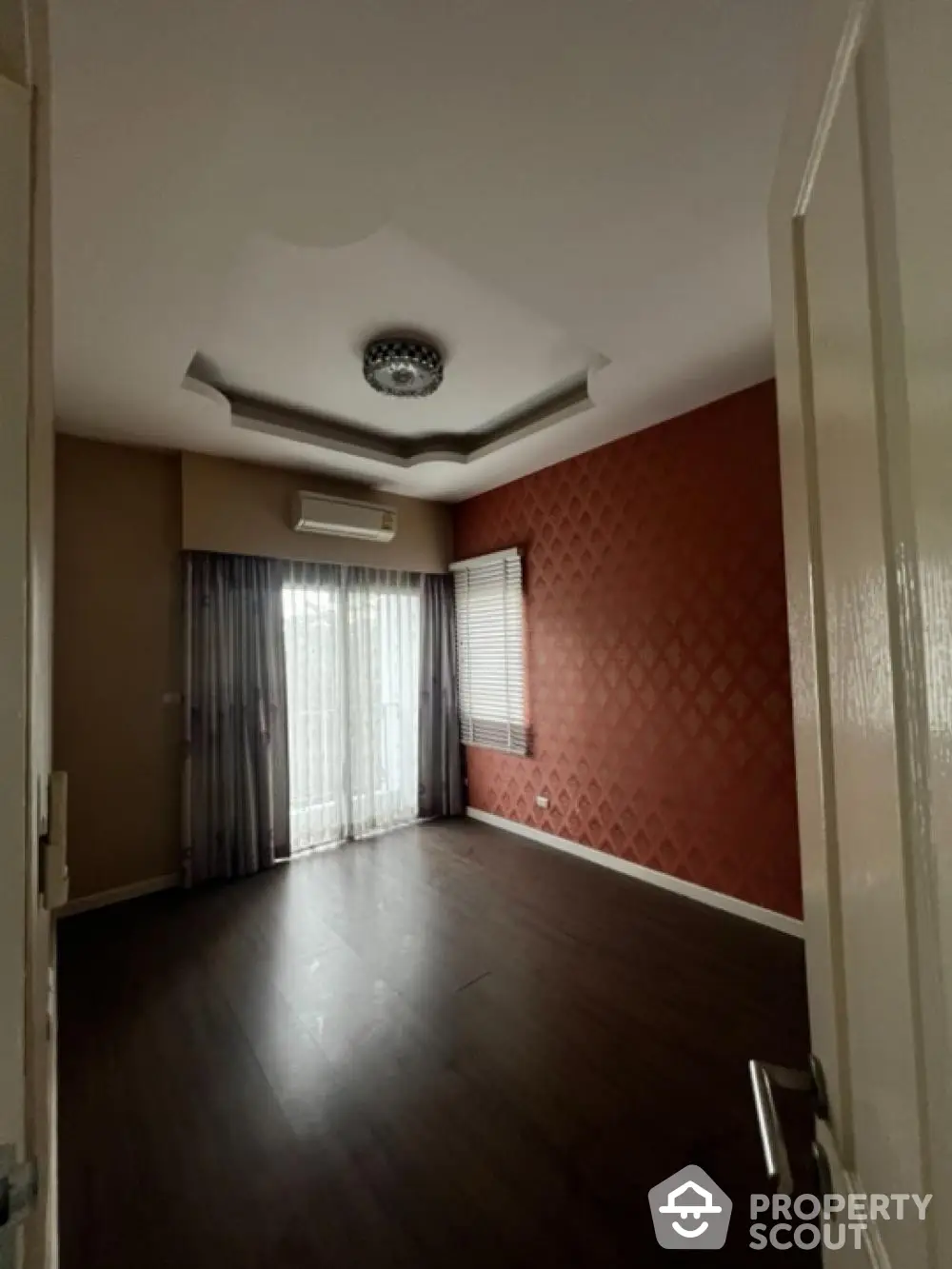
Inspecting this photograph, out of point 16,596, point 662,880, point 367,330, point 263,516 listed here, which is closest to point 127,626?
point 263,516

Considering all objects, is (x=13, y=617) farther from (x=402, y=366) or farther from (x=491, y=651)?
(x=491, y=651)

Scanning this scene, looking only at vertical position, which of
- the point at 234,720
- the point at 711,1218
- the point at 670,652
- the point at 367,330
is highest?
the point at 367,330

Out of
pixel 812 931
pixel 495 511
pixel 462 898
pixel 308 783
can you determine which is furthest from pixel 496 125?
pixel 308 783

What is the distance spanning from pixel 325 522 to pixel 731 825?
3.15 metres

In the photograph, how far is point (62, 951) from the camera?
2500 millimetres

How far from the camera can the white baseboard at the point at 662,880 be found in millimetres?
2553

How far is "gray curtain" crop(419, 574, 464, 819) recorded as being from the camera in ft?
14.4

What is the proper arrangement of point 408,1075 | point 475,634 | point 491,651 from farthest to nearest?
point 475,634
point 491,651
point 408,1075

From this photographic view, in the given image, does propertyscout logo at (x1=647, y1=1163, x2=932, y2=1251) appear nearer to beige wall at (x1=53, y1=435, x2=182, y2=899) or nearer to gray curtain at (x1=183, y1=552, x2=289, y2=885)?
gray curtain at (x1=183, y1=552, x2=289, y2=885)

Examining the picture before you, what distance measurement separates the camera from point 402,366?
2.31 m

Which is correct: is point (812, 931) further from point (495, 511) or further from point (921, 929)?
point (495, 511)

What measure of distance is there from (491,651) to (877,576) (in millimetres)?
3812

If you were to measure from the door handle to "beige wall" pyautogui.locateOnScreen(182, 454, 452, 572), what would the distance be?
3559mm

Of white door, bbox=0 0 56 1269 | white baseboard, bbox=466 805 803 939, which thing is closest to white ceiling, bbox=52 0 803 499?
white door, bbox=0 0 56 1269
